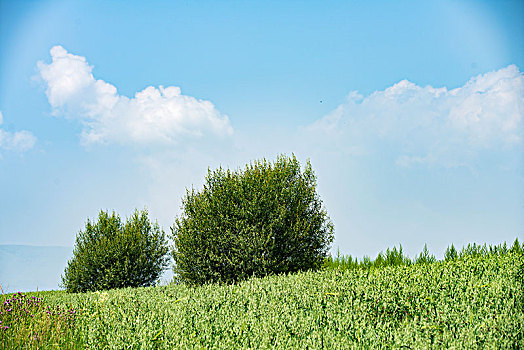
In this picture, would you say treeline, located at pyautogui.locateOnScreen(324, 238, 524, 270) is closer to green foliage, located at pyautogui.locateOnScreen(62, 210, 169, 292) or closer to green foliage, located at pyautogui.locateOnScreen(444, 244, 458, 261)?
green foliage, located at pyautogui.locateOnScreen(444, 244, 458, 261)

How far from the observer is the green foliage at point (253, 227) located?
505 inches

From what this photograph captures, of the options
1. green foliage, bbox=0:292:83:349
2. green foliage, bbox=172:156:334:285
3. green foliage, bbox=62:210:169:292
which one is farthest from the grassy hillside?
green foliage, bbox=62:210:169:292

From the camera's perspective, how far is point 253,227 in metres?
12.7

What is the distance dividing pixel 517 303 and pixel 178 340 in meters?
5.03

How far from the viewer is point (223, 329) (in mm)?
5285

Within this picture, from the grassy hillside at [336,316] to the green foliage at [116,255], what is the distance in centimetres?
863

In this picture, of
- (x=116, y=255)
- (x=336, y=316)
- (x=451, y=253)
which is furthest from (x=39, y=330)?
(x=451, y=253)

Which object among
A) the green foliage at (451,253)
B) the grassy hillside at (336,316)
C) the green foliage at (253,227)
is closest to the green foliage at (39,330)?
the grassy hillside at (336,316)

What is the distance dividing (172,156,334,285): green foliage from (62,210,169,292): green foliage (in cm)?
302

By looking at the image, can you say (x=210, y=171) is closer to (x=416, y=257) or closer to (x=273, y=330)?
(x=416, y=257)

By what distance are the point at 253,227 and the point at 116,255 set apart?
6.99m

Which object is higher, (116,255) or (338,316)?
(116,255)

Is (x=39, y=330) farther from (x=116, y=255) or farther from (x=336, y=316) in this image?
(x=116, y=255)

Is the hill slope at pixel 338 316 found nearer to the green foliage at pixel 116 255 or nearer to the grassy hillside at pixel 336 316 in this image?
the grassy hillside at pixel 336 316
